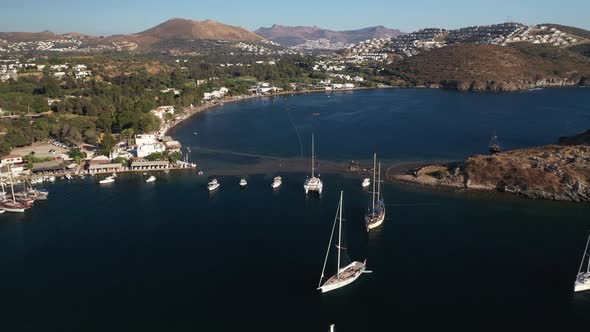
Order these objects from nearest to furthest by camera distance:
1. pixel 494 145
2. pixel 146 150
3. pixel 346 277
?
pixel 346 277, pixel 146 150, pixel 494 145

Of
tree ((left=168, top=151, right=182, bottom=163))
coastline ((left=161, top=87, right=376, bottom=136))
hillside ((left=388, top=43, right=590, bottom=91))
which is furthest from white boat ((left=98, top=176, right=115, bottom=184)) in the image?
hillside ((left=388, top=43, right=590, bottom=91))

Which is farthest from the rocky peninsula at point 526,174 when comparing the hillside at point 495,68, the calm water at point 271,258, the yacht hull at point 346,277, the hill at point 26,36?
the hill at point 26,36

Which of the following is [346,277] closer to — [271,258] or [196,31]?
[271,258]

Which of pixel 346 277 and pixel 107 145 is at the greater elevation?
pixel 107 145

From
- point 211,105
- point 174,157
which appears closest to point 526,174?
point 174,157

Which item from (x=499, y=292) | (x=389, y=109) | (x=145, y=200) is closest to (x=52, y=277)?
(x=145, y=200)

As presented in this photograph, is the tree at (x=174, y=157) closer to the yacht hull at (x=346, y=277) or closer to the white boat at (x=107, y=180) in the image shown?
the white boat at (x=107, y=180)

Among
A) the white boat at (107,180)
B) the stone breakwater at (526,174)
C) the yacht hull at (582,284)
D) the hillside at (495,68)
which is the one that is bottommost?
the yacht hull at (582,284)
